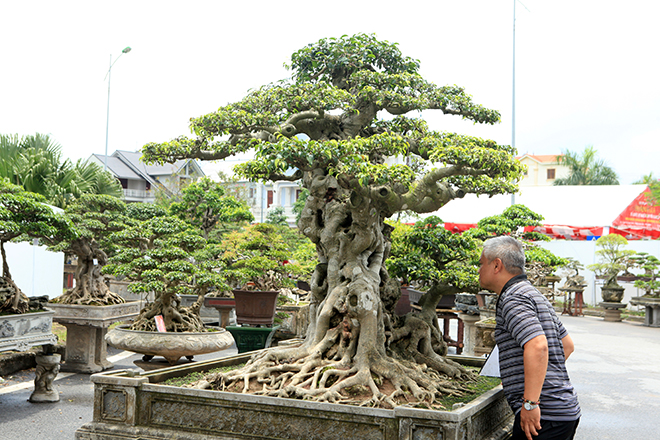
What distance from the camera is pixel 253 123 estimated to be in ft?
16.1

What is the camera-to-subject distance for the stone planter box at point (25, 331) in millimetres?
5031

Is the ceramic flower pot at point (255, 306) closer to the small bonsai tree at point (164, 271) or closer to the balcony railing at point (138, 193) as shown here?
the small bonsai tree at point (164, 271)

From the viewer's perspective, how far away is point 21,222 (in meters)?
5.54

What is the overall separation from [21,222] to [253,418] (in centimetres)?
338

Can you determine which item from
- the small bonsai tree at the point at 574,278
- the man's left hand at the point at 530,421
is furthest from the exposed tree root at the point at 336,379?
the small bonsai tree at the point at 574,278

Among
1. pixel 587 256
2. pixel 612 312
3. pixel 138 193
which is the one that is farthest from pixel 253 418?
pixel 138 193

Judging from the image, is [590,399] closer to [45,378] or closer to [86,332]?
[45,378]

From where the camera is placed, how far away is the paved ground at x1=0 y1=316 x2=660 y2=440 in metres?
4.99

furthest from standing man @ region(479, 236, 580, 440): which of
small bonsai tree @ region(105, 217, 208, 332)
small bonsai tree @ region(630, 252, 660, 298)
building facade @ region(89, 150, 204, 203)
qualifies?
building facade @ region(89, 150, 204, 203)

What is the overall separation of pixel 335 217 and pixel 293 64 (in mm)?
1606

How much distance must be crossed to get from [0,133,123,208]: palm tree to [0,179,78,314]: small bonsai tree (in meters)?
4.23

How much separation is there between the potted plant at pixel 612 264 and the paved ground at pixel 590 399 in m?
6.77

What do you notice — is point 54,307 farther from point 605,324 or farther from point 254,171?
point 605,324

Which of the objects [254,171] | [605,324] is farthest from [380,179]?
[605,324]
